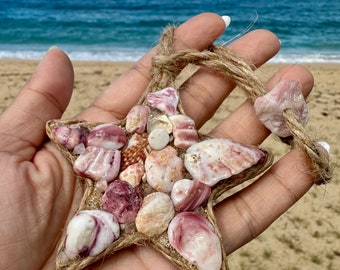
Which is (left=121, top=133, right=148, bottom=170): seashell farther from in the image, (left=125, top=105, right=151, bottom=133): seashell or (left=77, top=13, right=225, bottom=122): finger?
(left=77, top=13, right=225, bottom=122): finger

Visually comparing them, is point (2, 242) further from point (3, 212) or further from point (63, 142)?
point (63, 142)

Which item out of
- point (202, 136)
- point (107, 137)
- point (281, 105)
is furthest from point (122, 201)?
point (281, 105)

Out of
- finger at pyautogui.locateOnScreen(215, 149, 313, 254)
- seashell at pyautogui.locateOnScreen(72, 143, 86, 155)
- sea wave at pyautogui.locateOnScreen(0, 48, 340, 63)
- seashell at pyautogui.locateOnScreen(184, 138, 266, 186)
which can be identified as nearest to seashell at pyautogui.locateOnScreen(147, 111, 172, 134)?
seashell at pyautogui.locateOnScreen(184, 138, 266, 186)

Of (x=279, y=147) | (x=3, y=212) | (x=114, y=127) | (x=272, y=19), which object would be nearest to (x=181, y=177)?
(x=114, y=127)

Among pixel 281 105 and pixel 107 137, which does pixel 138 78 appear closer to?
pixel 107 137

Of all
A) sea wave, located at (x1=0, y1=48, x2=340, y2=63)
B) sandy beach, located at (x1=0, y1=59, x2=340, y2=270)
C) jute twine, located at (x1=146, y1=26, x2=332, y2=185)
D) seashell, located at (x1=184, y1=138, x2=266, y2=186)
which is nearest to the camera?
seashell, located at (x1=184, y1=138, x2=266, y2=186)
